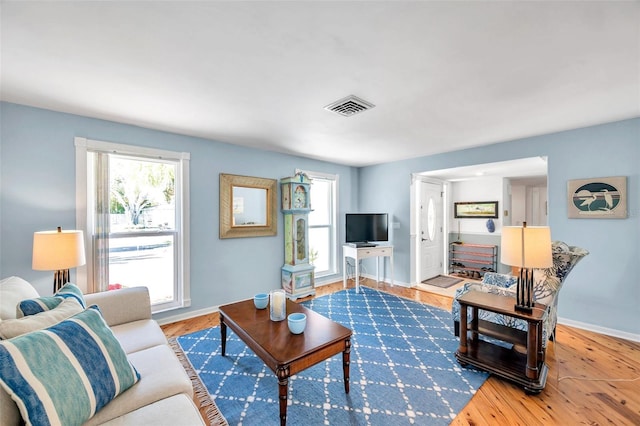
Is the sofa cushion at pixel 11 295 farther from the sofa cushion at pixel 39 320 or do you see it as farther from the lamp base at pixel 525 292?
the lamp base at pixel 525 292

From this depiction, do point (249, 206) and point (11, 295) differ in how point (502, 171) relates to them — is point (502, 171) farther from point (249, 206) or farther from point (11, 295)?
point (11, 295)

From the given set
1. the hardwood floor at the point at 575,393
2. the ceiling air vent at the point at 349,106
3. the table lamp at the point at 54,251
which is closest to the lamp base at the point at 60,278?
the table lamp at the point at 54,251

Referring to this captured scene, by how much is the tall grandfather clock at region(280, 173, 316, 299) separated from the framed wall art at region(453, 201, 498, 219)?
12.8 ft

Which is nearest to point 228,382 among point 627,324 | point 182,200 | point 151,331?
point 151,331

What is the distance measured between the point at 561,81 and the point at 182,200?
12.6 feet

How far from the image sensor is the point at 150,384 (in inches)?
51.9

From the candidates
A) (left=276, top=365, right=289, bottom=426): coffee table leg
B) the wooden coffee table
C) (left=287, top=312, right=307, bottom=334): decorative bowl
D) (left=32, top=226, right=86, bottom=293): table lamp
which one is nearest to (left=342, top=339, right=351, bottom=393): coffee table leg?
the wooden coffee table

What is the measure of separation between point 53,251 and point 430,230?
5.40m

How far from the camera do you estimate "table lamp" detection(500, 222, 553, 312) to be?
1996 mm

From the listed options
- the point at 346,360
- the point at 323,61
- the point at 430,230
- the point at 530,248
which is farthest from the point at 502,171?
the point at 346,360

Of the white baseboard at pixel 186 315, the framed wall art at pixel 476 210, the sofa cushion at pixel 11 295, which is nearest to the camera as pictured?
the sofa cushion at pixel 11 295

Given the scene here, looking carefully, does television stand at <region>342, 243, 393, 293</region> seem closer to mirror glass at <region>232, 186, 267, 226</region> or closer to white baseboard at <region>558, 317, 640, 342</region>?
mirror glass at <region>232, 186, 267, 226</region>

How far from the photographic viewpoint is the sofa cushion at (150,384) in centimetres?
116

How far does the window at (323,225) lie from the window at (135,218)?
7.37 ft
